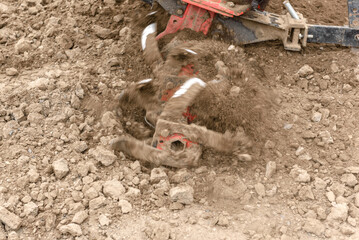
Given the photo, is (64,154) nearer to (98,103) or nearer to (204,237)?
(98,103)

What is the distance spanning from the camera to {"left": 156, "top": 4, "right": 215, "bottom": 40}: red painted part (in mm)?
3059

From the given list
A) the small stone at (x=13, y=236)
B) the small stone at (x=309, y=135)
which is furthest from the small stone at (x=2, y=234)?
the small stone at (x=309, y=135)

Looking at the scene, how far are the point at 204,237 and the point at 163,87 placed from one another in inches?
37.7

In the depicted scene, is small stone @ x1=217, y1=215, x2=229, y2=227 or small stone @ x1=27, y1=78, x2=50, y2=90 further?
small stone @ x1=27, y1=78, x2=50, y2=90

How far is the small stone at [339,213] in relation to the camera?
2.37 metres

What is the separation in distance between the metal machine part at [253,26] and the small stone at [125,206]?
120 centimetres

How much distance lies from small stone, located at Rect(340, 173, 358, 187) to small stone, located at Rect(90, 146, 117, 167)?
1.25 meters

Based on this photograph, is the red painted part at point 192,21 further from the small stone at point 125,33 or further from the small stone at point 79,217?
the small stone at point 79,217

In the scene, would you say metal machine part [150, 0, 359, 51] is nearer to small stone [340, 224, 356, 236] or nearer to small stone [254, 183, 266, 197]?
small stone [254, 183, 266, 197]

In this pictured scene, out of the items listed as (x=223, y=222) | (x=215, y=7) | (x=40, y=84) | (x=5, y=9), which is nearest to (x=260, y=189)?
(x=223, y=222)

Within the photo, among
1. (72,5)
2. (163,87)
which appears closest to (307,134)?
(163,87)

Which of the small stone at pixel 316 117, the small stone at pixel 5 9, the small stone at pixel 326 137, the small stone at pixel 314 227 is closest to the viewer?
the small stone at pixel 314 227

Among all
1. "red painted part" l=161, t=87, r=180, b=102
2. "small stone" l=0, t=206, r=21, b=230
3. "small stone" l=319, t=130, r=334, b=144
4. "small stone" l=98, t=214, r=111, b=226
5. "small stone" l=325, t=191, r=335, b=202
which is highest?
"red painted part" l=161, t=87, r=180, b=102

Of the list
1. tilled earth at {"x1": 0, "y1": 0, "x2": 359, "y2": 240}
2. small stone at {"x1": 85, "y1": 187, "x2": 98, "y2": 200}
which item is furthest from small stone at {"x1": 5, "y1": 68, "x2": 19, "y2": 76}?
small stone at {"x1": 85, "y1": 187, "x2": 98, "y2": 200}
